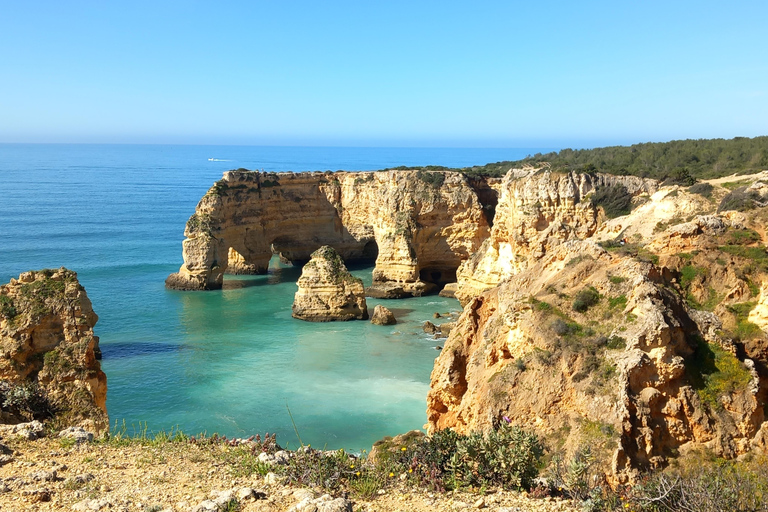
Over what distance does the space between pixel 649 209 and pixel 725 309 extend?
1217 centimetres

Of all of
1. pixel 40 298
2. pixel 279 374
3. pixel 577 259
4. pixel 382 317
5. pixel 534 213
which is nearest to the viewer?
pixel 577 259

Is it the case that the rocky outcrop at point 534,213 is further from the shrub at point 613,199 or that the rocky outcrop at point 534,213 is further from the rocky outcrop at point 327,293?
the rocky outcrop at point 327,293

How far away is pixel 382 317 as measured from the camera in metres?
36.7

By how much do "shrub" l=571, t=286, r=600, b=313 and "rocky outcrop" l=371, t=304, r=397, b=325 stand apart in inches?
905

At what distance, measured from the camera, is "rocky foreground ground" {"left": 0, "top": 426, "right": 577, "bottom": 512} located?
793cm

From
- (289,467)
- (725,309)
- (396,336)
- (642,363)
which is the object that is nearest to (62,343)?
(289,467)

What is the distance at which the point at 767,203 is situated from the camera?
20.8 m

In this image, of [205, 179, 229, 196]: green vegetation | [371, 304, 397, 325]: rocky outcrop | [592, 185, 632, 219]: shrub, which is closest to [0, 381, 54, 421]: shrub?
[371, 304, 397, 325]: rocky outcrop

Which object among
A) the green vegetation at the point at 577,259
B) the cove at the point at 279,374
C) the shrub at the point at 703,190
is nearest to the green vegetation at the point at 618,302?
the green vegetation at the point at 577,259

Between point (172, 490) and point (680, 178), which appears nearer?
point (172, 490)

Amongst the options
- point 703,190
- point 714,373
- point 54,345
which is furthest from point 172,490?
point 703,190

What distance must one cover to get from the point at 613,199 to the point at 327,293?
56.1 ft

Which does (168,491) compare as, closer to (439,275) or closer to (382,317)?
(382,317)

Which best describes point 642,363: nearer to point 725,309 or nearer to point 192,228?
point 725,309
